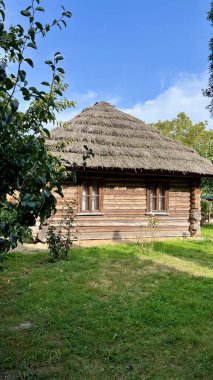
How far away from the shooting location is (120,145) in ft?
45.4

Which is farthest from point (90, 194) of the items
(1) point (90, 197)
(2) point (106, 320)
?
(2) point (106, 320)

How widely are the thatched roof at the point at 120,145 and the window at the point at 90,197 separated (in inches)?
44.8

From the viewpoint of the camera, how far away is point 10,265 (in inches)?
344

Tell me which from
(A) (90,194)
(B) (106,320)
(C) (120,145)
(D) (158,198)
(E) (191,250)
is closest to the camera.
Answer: (B) (106,320)

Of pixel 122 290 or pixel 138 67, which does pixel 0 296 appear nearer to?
pixel 122 290

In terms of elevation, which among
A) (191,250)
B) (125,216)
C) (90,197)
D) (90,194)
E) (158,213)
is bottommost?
(191,250)

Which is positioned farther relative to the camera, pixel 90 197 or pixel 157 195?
pixel 157 195

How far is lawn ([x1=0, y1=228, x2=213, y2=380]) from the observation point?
391 centimetres

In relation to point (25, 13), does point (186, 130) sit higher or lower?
higher

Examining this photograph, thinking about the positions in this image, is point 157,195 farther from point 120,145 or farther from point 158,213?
point 120,145

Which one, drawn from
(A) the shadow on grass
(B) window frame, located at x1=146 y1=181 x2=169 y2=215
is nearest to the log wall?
(B) window frame, located at x1=146 y1=181 x2=169 y2=215

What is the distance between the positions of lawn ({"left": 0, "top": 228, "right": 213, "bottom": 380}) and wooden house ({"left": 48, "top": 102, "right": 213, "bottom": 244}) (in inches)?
164

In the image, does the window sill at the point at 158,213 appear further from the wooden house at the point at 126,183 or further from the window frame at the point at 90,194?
the window frame at the point at 90,194

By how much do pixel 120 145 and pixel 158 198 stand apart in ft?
8.77
